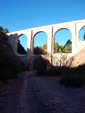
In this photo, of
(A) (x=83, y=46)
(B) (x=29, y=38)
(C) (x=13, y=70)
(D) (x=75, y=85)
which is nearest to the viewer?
(D) (x=75, y=85)

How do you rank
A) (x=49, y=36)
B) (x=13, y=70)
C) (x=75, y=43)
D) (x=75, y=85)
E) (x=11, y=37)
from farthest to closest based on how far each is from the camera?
(x=11, y=37), (x=49, y=36), (x=75, y=43), (x=13, y=70), (x=75, y=85)

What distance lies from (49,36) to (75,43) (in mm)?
5547

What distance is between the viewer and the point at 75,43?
20188 millimetres

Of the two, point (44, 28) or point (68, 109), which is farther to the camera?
point (44, 28)

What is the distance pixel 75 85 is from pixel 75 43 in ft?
49.1

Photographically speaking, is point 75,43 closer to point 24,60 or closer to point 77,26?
point 77,26

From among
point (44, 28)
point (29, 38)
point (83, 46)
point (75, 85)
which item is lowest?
point (75, 85)

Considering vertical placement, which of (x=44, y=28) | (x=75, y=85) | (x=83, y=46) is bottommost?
(x=75, y=85)

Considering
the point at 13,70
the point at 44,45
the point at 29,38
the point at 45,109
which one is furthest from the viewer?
the point at 44,45

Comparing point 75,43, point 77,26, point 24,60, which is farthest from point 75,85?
point 24,60

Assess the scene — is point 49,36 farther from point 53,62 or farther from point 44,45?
point 44,45

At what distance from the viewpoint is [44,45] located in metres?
39.0

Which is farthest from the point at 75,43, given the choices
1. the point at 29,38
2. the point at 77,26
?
the point at 29,38

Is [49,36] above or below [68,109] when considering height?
above
